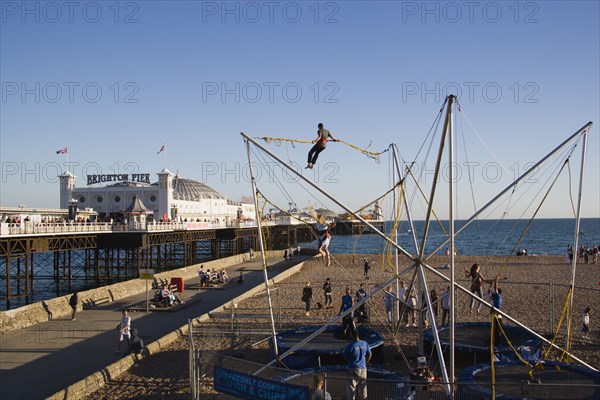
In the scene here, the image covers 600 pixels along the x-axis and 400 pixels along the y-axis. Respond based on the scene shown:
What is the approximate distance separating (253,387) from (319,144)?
218 inches

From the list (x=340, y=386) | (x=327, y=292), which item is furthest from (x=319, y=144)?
(x=327, y=292)

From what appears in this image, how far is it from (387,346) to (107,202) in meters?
58.6

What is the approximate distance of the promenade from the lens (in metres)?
12.5

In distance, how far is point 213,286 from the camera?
3056 cm

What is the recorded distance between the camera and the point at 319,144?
1194 cm

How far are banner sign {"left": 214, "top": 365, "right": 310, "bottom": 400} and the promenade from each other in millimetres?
4479

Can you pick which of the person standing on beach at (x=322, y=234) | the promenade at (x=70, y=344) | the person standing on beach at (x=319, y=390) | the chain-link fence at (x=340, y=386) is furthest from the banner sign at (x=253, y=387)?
the person standing on beach at (x=322, y=234)

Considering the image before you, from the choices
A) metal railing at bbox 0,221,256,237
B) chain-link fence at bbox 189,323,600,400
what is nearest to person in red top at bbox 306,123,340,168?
chain-link fence at bbox 189,323,600,400

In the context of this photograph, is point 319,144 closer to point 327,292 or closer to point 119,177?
point 327,292

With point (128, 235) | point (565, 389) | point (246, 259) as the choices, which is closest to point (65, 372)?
point (565, 389)

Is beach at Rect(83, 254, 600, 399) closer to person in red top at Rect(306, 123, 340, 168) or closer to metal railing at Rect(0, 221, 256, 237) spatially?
person in red top at Rect(306, 123, 340, 168)

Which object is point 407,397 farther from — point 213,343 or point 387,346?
point 213,343

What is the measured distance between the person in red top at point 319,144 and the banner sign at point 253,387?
5.06 m

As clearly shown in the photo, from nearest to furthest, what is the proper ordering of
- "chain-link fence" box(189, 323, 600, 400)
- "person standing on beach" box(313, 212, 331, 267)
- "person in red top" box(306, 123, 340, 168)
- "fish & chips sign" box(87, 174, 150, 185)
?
1. "chain-link fence" box(189, 323, 600, 400)
2. "person in red top" box(306, 123, 340, 168)
3. "person standing on beach" box(313, 212, 331, 267)
4. "fish & chips sign" box(87, 174, 150, 185)
